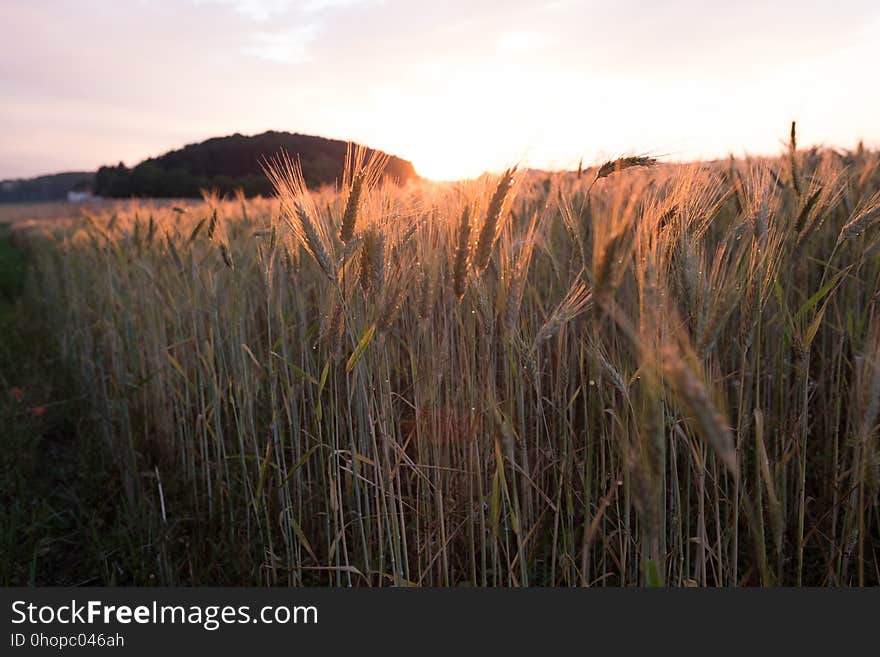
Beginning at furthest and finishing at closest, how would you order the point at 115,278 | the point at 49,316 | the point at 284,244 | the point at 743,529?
1. the point at 49,316
2. the point at 115,278
3. the point at 284,244
4. the point at 743,529

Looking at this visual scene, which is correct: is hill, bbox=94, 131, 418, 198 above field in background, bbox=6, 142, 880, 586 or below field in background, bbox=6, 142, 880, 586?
above

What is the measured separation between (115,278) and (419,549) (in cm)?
289

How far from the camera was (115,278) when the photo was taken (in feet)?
11.9

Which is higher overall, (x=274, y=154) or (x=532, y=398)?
A: (x=274, y=154)

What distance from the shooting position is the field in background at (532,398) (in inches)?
49.3

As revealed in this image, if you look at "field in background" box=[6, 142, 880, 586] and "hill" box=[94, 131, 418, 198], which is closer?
"field in background" box=[6, 142, 880, 586]

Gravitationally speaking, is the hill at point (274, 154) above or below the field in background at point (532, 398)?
above

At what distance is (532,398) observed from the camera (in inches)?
72.6

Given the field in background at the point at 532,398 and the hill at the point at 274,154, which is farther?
the hill at the point at 274,154

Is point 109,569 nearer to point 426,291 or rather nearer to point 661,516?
point 426,291

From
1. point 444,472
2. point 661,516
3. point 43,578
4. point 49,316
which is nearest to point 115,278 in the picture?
point 43,578

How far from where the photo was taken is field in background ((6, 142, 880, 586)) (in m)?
1.25

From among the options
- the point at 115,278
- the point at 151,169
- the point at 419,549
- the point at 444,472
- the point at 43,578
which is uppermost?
the point at 151,169

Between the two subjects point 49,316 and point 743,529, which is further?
point 49,316
